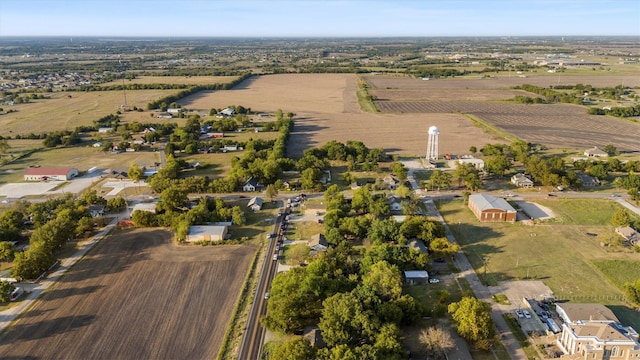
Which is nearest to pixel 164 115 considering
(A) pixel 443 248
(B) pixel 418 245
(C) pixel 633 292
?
(B) pixel 418 245

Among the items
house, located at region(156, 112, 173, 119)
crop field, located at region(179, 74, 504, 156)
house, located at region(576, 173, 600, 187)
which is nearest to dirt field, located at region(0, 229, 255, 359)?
crop field, located at region(179, 74, 504, 156)

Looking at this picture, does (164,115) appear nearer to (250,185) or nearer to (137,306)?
(250,185)

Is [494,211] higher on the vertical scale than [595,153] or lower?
lower

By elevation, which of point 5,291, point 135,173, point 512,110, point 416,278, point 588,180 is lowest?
point 416,278

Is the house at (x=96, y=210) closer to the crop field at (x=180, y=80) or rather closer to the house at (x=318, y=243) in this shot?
the house at (x=318, y=243)

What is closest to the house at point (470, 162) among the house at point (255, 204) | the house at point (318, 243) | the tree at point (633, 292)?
the house at point (255, 204)

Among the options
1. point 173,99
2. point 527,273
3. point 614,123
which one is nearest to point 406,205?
point 527,273

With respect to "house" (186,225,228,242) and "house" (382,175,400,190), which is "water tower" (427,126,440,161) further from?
"house" (186,225,228,242)
